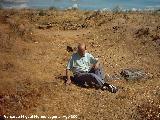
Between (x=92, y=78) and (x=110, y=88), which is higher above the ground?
(x=92, y=78)

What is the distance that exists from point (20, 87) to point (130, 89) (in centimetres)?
286

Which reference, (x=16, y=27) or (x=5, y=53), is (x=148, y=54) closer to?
(x=5, y=53)

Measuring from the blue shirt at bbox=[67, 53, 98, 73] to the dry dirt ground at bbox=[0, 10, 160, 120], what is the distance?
501mm

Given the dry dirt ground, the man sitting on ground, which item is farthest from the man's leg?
the dry dirt ground

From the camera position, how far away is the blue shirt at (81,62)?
10.0 m

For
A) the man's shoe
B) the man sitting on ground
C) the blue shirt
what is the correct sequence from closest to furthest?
1. the man's shoe
2. the man sitting on ground
3. the blue shirt

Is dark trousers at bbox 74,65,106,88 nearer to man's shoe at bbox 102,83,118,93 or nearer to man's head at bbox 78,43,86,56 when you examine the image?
man's shoe at bbox 102,83,118,93

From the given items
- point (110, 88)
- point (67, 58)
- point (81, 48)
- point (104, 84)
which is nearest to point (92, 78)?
point (104, 84)

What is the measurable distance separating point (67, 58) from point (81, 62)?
344 cm

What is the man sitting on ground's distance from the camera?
9867 mm

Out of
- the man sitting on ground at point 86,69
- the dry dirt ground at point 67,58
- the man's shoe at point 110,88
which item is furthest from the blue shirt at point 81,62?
the man's shoe at point 110,88

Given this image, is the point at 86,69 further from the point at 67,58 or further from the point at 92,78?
the point at 67,58

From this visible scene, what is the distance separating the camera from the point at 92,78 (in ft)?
32.4

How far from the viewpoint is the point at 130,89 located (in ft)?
33.1
